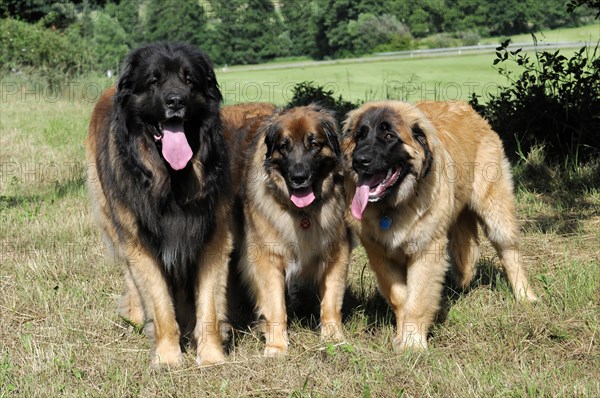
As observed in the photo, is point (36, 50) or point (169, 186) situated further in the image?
point (36, 50)

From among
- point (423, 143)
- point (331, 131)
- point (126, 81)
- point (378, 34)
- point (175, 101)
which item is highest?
point (126, 81)

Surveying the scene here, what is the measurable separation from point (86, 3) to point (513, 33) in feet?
61.7

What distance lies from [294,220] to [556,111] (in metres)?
6.26

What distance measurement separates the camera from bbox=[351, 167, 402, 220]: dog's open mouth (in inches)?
188

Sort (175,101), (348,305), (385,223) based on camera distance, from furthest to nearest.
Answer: (348,305) → (385,223) → (175,101)

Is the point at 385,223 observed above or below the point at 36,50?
below

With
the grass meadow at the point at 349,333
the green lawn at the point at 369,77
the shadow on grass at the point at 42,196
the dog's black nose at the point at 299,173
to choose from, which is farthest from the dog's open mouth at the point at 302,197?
the green lawn at the point at 369,77

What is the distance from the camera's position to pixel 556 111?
9.95m

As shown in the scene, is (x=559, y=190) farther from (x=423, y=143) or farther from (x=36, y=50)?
(x=36, y=50)

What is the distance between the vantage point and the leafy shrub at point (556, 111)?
9.65 m

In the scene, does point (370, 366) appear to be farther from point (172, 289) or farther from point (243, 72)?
point (243, 72)

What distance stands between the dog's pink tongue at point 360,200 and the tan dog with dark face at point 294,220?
1.09 ft

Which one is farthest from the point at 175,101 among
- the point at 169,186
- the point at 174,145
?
the point at 169,186

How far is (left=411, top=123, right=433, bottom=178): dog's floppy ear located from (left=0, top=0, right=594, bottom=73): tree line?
2441 cm
